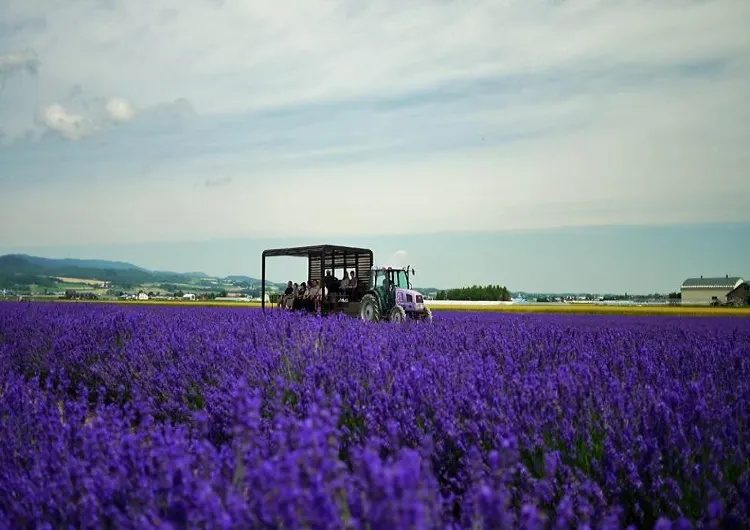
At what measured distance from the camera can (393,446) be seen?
2334 mm

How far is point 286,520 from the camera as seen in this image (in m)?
1.36

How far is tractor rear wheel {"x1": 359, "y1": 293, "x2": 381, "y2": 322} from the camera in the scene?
40.9ft

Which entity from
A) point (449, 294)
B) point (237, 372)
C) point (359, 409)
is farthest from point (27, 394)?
point (449, 294)

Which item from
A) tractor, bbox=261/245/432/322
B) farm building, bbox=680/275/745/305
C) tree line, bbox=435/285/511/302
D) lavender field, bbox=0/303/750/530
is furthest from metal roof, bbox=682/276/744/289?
lavender field, bbox=0/303/750/530

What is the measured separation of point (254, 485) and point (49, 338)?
21.2 ft

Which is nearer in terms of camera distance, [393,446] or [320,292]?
[393,446]

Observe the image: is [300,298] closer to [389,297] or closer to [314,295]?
[314,295]

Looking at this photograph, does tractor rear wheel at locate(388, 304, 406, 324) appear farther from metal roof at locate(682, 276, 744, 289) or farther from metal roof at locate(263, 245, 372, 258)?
metal roof at locate(682, 276, 744, 289)

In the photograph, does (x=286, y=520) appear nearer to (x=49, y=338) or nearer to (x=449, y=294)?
(x=49, y=338)

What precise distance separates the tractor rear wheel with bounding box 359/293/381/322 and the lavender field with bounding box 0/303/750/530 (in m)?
7.43

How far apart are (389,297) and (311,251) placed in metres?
2.71

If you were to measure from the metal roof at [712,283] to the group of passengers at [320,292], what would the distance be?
4145cm

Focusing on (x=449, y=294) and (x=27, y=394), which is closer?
(x=27, y=394)

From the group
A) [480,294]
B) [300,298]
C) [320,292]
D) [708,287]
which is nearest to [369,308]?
[320,292]
